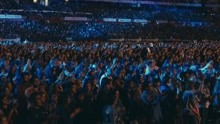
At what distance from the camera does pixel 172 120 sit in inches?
406

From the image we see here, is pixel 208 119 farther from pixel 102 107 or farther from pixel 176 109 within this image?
pixel 102 107

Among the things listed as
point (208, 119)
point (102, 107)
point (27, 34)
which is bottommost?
point (27, 34)

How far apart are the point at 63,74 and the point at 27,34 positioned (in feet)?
124

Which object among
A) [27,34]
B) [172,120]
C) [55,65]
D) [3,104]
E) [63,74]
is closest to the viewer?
[3,104]

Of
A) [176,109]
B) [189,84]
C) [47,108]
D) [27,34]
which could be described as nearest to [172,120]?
[176,109]

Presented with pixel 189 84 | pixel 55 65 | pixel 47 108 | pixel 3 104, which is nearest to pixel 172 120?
pixel 189 84

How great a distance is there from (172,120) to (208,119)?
141 centimetres

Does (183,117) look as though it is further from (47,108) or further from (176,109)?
(47,108)

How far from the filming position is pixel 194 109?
1005 centimetres

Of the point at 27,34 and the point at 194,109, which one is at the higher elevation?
the point at 194,109

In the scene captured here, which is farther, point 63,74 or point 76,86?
point 63,74

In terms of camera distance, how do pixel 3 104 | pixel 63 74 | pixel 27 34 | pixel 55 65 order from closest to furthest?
pixel 3 104
pixel 63 74
pixel 55 65
pixel 27 34

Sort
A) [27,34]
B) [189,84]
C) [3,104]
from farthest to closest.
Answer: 1. [27,34]
2. [189,84]
3. [3,104]

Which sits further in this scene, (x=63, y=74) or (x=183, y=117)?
(x=63, y=74)
